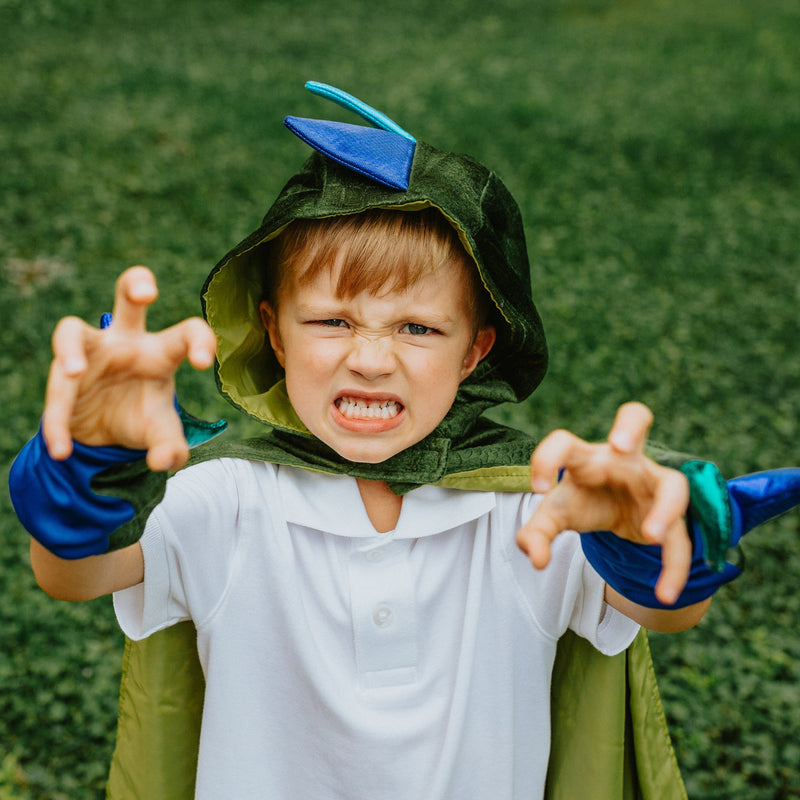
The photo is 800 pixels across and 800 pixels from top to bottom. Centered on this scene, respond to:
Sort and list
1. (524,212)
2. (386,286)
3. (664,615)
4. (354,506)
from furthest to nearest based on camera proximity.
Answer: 1. (524,212)
2. (354,506)
3. (386,286)
4. (664,615)

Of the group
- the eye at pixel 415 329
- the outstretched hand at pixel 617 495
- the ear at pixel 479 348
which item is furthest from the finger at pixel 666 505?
the ear at pixel 479 348

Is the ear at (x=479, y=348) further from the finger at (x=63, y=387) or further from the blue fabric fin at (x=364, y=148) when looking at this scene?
the finger at (x=63, y=387)

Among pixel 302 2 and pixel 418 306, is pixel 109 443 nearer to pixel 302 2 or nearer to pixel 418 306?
pixel 418 306

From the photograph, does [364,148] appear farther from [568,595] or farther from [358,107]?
[568,595]

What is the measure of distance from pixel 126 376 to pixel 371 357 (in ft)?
1.57

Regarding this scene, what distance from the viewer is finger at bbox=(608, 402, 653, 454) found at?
1267mm

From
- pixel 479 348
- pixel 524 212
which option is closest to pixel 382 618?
pixel 479 348

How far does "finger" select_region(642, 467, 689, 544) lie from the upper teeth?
0.57m

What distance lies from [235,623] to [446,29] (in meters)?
12.4

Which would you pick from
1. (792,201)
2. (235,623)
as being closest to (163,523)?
(235,623)

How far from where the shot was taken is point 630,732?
2.12 meters

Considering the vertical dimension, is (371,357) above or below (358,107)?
below

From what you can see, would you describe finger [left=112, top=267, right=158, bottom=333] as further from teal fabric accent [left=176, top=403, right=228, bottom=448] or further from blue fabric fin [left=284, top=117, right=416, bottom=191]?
blue fabric fin [left=284, top=117, right=416, bottom=191]

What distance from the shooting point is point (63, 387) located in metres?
1.25
